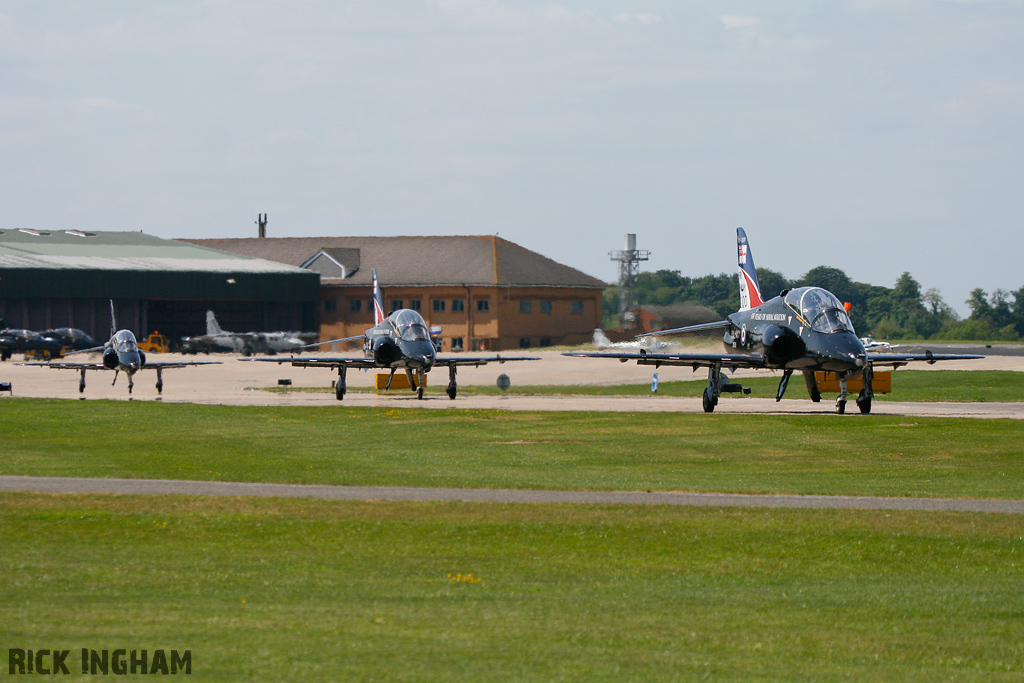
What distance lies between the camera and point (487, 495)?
20797mm

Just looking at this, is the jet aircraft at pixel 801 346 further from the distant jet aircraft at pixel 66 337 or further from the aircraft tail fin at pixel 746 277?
the distant jet aircraft at pixel 66 337

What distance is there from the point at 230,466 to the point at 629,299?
4580 inches

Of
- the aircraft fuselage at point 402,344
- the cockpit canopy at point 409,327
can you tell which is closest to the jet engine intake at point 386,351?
the aircraft fuselage at point 402,344

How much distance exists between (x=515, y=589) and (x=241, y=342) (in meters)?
95.0

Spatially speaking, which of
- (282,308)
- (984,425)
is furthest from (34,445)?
(282,308)

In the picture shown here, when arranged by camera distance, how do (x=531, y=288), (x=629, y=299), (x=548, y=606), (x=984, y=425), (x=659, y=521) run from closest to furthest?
(x=548, y=606)
(x=659, y=521)
(x=984, y=425)
(x=531, y=288)
(x=629, y=299)

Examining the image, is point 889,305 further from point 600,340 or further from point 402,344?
point 402,344

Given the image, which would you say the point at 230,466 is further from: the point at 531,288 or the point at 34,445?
the point at 531,288

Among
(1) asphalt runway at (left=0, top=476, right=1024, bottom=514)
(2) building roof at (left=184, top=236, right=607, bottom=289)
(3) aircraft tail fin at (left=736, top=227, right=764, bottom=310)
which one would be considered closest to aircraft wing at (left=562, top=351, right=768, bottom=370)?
(3) aircraft tail fin at (left=736, top=227, right=764, bottom=310)

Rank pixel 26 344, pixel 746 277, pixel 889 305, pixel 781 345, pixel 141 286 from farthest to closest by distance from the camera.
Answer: pixel 889 305, pixel 141 286, pixel 26 344, pixel 746 277, pixel 781 345

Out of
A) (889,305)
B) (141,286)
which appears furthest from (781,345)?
(889,305)

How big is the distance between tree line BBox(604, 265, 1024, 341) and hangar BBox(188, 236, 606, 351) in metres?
24.3

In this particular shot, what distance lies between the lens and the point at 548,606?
12.4 m

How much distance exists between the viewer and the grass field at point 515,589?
10.2 m
